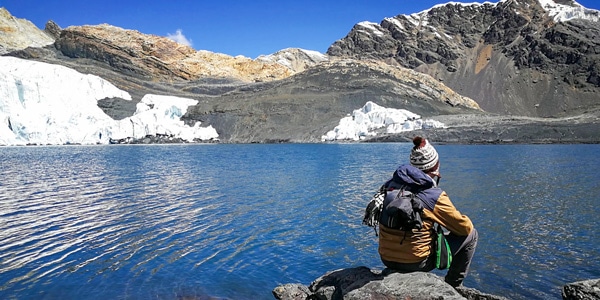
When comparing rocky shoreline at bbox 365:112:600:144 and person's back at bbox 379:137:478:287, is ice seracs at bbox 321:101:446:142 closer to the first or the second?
rocky shoreline at bbox 365:112:600:144

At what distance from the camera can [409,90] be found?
127 meters

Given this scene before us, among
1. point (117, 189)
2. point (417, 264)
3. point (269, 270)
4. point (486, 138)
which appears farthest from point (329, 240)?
point (486, 138)

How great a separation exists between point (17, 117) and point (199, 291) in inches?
3716

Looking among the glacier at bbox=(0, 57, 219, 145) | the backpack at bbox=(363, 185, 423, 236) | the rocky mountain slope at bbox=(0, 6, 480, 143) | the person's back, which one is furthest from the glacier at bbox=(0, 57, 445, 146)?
the backpack at bbox=(363, 185, 423, 236)

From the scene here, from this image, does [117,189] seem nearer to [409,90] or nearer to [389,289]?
[389,289]

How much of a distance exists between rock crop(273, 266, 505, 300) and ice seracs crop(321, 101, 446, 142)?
9579 centimetres

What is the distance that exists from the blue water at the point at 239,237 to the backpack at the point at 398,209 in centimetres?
436

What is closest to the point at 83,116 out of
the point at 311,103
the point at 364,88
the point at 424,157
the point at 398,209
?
the point at 311,103

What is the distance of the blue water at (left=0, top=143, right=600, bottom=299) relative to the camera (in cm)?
933

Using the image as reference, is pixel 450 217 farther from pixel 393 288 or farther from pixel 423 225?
pixel 393 288

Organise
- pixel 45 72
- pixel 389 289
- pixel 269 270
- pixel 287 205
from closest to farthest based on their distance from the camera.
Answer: pixel 389 289, pixel 269 270, pixel 287 205, pixel 45 72

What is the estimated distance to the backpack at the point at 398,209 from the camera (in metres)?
4.78

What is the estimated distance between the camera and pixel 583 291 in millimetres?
5773

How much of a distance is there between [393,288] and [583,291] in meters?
2.85
